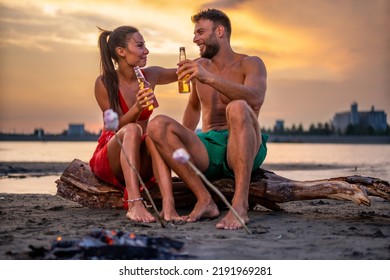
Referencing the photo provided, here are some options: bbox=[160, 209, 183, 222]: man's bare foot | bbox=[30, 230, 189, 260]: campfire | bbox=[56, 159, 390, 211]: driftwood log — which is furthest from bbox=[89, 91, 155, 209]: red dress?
bbox=[30, 230, 189, 260]: campfire

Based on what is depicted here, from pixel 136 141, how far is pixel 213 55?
117 centimetres

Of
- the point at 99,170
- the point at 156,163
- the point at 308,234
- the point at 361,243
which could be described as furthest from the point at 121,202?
the point at 361,243

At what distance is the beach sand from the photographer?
3887mm

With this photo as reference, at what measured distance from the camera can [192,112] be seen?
6.05 m

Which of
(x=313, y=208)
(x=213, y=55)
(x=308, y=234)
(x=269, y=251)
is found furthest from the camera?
(x=313, y=208)

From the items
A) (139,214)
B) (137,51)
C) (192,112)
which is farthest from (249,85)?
(139,214)

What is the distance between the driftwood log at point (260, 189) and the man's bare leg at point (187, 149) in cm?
39

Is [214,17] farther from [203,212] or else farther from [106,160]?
[203,212]

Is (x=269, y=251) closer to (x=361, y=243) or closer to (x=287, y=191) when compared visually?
(x=361, y=243)

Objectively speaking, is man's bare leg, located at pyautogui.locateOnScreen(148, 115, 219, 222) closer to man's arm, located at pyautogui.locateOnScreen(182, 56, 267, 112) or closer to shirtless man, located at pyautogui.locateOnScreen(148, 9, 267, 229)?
shirtless man, located at pyautogui.locateOnScreen(148, 9, 267, 229)

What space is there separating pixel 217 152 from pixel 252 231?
954mm

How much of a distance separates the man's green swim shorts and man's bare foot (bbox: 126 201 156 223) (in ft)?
2.16

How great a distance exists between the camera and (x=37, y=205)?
23.4 ft
